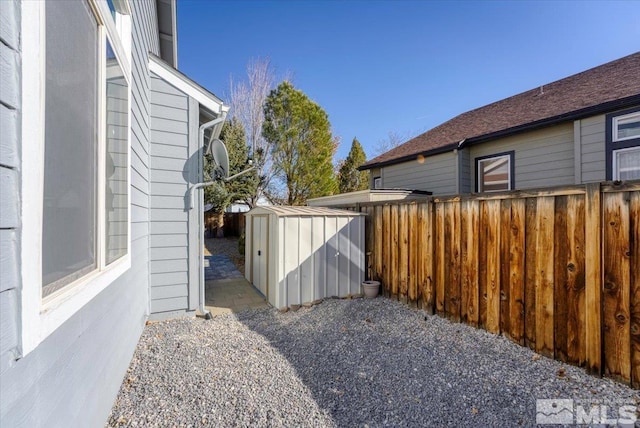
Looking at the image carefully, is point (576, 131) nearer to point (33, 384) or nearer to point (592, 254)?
point (592, 254)

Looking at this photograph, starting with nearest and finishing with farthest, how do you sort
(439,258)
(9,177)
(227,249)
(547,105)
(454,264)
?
(9,177)
(454,264)
(439,258)
(547,105)
(227,249)

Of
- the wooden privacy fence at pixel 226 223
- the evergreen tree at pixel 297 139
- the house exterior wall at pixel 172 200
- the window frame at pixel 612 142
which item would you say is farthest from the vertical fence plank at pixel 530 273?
the wooden privacy fence at pixel 226 223

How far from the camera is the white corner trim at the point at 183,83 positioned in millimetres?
4246

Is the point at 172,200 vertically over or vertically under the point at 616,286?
over

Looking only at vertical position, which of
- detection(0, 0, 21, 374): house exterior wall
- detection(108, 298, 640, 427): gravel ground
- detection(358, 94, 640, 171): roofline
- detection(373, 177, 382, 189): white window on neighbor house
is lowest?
detection(108, 298, 640, 427): gravel ground

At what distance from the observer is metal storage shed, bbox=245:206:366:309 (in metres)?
4.88

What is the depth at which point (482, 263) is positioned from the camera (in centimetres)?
369

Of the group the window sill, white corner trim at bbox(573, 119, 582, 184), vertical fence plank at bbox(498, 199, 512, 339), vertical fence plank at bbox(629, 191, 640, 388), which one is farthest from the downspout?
white corner trim at bbox(573, 119, 582, 184)

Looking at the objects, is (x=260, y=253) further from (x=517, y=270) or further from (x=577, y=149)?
(x=577, y=149)

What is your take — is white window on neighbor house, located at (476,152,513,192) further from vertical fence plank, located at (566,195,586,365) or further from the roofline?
vertical fence plank, located at (566,195,586,365)

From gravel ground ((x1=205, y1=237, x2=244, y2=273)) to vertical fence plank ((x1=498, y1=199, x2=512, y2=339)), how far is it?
6.86 meters

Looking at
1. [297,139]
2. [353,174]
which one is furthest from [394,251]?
[353,174]

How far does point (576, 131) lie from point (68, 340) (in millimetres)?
7545

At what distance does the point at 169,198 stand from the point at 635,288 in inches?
211
